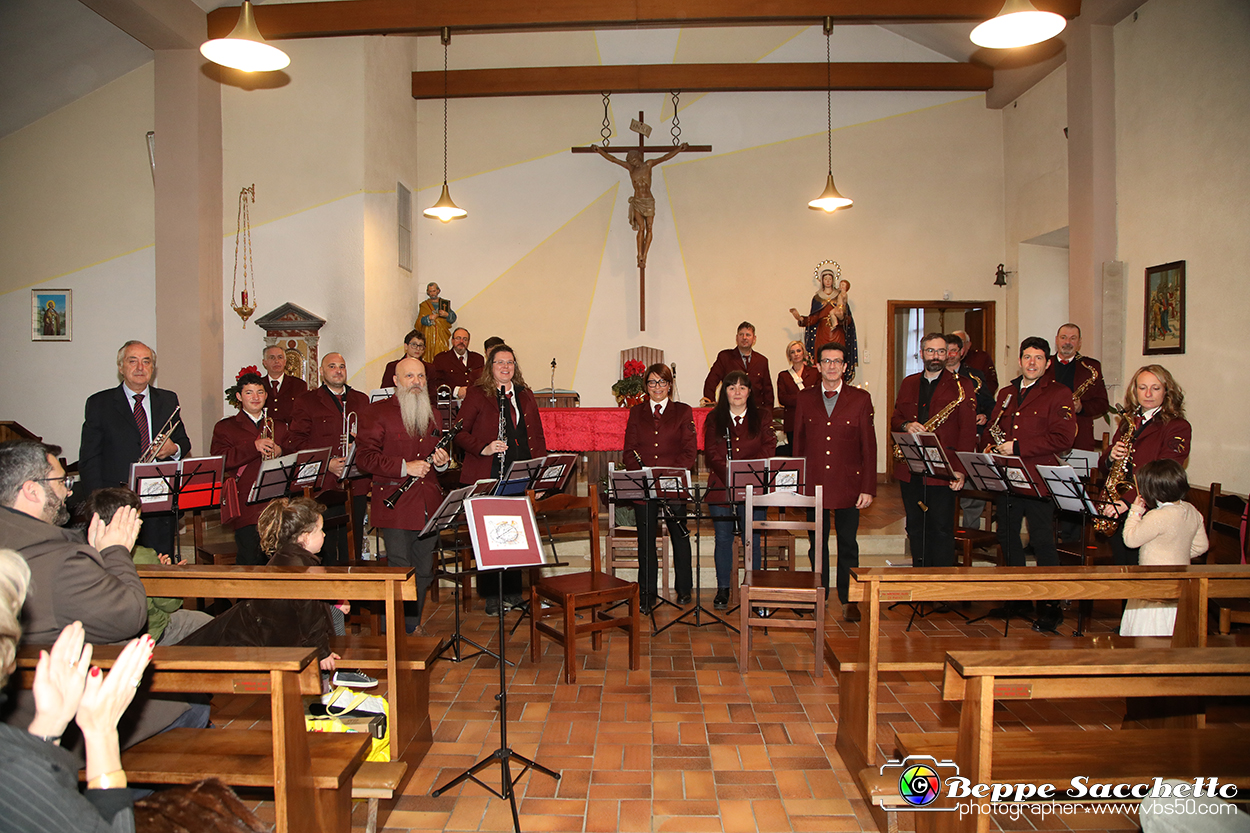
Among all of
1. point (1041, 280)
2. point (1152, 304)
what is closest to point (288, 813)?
point (1152, 304)

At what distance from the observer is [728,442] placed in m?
5.09

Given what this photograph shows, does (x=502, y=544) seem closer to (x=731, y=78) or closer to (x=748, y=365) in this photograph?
(x=748, y=365)

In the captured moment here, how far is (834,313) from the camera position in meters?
9.27

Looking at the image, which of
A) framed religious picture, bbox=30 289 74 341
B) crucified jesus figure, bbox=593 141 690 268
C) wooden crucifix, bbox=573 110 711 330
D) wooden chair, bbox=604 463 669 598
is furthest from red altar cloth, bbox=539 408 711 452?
framed religious picture, bbox=30 289 74 341

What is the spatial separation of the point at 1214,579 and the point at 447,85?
9358 millimetres

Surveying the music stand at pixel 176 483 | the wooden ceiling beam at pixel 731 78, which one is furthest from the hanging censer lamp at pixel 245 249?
the music stand at pixel 176 483

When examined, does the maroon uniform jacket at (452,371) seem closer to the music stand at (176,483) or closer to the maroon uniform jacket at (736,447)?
the maroon uniform jacket at (736,447)

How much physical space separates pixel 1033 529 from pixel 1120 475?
0.58m

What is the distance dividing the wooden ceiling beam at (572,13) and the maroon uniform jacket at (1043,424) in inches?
181

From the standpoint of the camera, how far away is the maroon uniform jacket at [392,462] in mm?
4340

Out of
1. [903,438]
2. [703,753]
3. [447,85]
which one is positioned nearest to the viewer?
[703,753]

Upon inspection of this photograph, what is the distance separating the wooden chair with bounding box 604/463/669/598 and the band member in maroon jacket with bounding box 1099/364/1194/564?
261 cm

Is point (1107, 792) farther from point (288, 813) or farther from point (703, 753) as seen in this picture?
point (288, 813)

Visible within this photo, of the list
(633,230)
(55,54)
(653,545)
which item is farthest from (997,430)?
(55,54)
